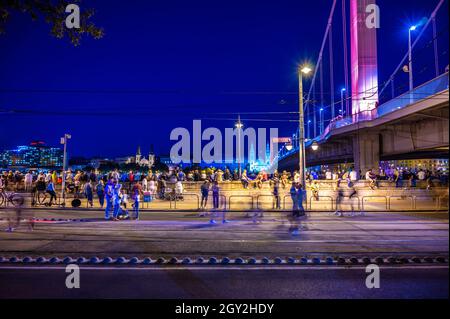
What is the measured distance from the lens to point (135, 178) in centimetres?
2308

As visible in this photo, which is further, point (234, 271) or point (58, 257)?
point (58, 257)

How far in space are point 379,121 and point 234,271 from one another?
25.9m

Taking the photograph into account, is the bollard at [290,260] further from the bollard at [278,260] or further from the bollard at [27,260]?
the bollard at [27,260]

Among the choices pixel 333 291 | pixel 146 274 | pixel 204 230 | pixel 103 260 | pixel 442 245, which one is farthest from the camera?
pixel 204 230

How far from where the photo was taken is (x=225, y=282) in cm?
602

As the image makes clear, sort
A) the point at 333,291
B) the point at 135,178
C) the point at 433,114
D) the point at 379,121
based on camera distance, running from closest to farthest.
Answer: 1. the point at 333,291
2. the point at 433,114
3. the point at 135,178
4. the point at 379,121

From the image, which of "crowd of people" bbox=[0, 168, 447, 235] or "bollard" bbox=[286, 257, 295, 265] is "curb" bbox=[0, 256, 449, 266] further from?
"crowd of people" bbox=[0, 168, 447, 235]

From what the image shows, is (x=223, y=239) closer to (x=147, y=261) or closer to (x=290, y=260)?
(x=290, y=260)

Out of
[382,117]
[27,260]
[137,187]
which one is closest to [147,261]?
[27,260]

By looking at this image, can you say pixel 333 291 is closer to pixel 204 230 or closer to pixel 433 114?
pixel 204 230

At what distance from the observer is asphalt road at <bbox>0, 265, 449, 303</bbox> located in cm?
542

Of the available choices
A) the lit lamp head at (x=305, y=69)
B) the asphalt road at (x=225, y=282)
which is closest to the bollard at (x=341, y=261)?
the asphalt road at (x=225, y=282)

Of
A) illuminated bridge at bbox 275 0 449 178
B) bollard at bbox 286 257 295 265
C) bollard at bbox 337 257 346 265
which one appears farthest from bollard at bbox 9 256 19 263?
illuminated bridge at bbox 275 0 449 178
